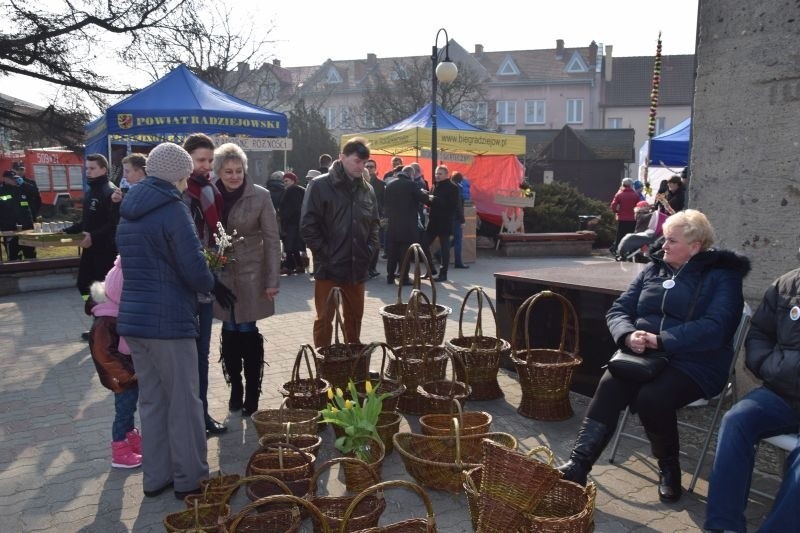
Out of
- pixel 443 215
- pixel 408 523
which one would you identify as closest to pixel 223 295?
pixel 408 523

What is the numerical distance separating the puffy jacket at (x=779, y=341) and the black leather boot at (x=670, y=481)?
64cm

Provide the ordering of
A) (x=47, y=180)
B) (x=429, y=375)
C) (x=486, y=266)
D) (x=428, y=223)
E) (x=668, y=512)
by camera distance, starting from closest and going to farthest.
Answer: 1. (x=668, y=512)
2. (x=429, y=375)
3. (x=428, y=223)
4. (x=486, y=266)
5. (x=47, y=180)

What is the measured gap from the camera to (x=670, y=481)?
3412 millimetres

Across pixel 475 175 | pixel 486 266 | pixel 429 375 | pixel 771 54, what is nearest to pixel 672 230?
pixel 771 54

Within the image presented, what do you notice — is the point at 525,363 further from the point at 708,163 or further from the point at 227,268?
the point at 227,268

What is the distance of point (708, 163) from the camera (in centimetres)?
419

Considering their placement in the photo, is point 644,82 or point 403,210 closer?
point 403,210

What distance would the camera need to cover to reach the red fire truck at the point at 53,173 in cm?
2656

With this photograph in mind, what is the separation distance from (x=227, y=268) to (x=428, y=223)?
21.6 ft

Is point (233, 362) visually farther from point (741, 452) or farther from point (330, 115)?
point (330, 115)

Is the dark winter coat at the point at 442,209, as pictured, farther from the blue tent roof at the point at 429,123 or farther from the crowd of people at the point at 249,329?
the crowd of people at the point at 249,329

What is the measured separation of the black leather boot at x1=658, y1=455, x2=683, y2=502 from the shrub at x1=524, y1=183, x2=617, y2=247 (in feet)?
42.8

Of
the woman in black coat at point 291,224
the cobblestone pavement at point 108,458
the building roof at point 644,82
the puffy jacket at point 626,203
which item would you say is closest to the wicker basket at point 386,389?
the cobblestone pavement at point 108,458

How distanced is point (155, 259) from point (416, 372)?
2.09 metres
